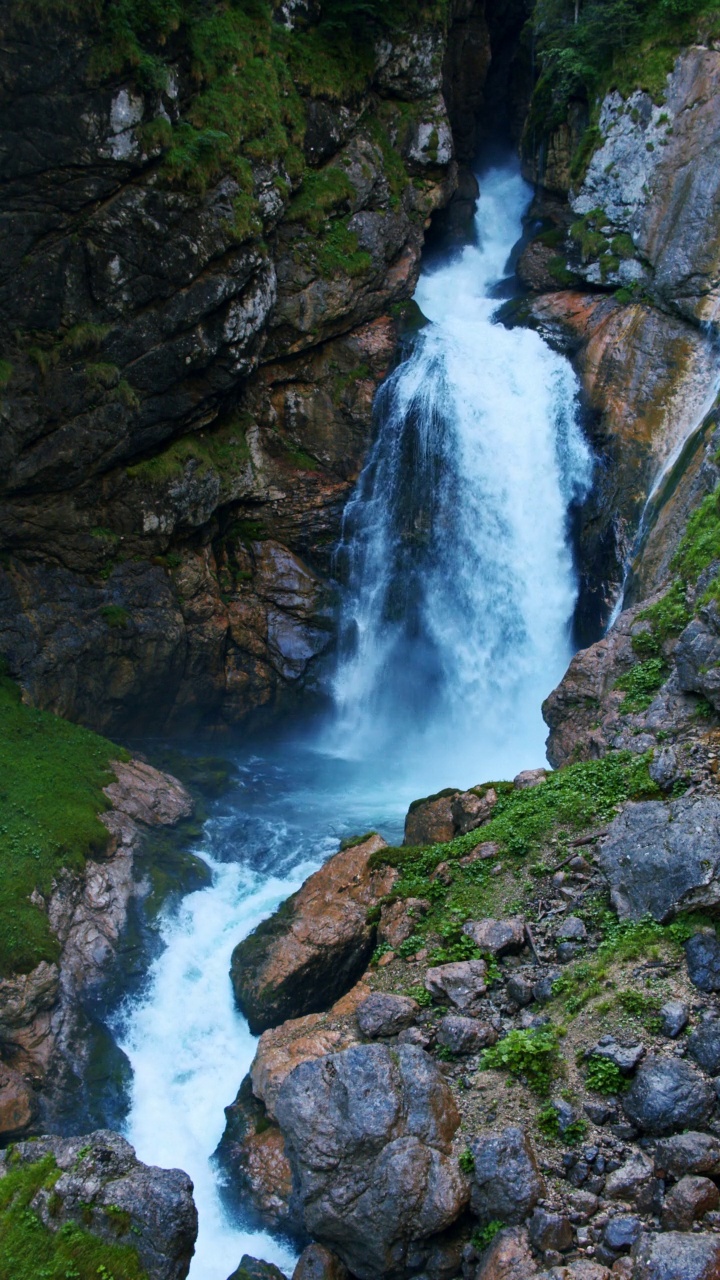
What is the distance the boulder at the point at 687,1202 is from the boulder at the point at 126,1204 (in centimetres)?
428

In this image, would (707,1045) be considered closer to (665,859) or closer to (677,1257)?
(677,1257)

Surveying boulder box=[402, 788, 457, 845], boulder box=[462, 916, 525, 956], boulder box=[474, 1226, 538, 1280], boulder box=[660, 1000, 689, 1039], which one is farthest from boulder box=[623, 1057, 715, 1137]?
boulder box=[402, 788, 457, 845]

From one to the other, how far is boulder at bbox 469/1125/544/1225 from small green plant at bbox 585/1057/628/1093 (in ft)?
2.30

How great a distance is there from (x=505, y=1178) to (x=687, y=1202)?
1.36 metres

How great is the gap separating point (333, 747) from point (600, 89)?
1939 cm

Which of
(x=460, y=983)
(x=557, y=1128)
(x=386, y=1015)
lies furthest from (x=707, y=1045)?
(x=386, y=1015)

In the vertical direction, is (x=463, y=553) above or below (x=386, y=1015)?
above

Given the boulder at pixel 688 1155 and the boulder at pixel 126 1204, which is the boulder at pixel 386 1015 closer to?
the boulder at pixel 126 1204

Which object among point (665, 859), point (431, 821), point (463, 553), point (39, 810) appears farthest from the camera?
point (463, 553)

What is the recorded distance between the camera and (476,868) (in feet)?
34.2

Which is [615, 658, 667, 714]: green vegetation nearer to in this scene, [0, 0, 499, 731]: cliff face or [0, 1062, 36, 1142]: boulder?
[0, 1062, 36, 1142]: boulder

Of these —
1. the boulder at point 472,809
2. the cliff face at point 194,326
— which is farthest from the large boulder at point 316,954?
the cliff face at point 194,326

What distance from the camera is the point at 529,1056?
24.3 feet

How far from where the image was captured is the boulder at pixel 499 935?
876 centimetres
